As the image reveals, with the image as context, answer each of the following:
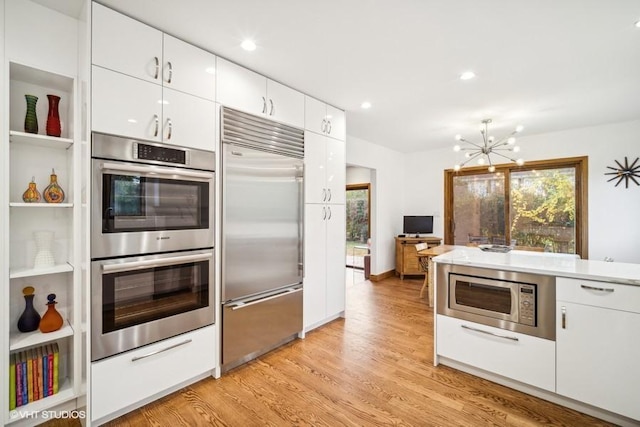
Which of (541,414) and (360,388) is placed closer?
(541,414)

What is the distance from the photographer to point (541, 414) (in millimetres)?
1954

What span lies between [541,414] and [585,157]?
4.38 metres

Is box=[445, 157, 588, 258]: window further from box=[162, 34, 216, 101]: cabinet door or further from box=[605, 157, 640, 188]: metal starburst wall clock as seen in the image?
box=[162, 34, 216, 101]: cabinet door

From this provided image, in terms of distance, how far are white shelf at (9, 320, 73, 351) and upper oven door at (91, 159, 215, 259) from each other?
620mm

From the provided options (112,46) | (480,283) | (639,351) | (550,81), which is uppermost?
(550,81)

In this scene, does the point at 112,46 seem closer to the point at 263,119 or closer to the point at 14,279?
the point at 263,119

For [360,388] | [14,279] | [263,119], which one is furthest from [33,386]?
[263,119]

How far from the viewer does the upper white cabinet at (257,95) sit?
7.92 feet

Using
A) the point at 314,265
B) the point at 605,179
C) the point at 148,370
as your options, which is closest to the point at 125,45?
the point at 148,370

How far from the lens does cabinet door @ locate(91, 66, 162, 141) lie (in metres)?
1.76

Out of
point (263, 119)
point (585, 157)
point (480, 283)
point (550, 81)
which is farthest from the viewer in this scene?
point (585, 157)

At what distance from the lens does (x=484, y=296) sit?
2.32m

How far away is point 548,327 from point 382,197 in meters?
3.99

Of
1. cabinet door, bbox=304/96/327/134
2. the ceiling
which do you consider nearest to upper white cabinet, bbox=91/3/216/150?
the ceiling
